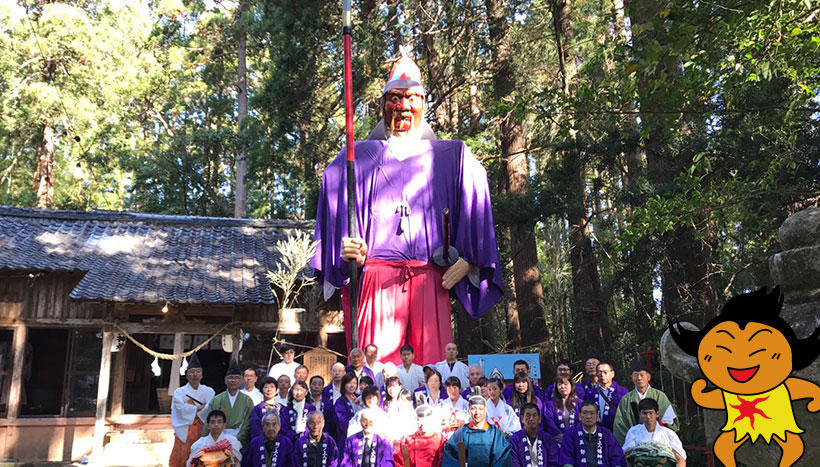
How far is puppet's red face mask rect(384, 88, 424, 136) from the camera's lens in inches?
268

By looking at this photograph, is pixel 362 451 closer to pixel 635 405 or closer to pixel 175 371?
pixel 635 405

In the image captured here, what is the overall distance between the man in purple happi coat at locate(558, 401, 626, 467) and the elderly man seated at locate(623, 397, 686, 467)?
11 centimetres

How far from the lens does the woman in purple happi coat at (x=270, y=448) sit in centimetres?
649

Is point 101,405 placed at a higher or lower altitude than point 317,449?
higher

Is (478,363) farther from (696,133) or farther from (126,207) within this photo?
(126,207)

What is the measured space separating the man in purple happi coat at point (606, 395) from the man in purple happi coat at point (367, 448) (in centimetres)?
208

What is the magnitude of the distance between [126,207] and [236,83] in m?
5.38

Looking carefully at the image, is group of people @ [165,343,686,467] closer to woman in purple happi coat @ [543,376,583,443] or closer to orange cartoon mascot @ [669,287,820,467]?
woman in purple happi coat @ [543,376,583,443]

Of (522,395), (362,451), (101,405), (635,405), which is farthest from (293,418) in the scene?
(101,405)

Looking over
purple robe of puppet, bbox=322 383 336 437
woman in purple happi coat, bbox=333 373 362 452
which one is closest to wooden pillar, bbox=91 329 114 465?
purple robe of puppet, bbox=322 383 336 437

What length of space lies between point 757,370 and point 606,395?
4.36 m

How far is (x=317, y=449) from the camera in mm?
6414

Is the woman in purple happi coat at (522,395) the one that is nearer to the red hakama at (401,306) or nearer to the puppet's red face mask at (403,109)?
the red hakama at (401,306)

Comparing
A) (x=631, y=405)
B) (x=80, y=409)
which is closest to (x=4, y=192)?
(x=80, y=409)
